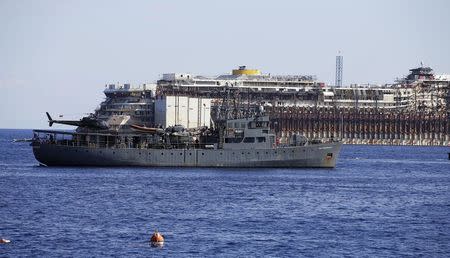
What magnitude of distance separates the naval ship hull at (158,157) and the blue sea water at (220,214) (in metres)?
6.41

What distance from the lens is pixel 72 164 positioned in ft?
379

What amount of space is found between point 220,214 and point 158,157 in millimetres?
47631

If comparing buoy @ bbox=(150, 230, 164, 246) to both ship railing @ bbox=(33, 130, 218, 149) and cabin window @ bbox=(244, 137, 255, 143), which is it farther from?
ship railing @ bbox=(33, 130, 218, 149)

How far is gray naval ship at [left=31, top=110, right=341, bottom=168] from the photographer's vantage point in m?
114

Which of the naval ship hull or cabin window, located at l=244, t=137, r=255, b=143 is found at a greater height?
cabin window, located at l=244, t=137, r=255, b=143

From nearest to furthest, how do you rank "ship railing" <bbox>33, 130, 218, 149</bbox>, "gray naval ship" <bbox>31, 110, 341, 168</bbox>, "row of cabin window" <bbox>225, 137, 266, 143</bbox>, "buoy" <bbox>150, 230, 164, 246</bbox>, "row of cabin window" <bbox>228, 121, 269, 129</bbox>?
1. "buoy" <bbox>150, 230, 164, 246</bbox>
2. "row of cabin window" <bbox>228, 121, 269, 129</bbox>
3. "row of cabin window" <bbox>225, 137, 266, 143</bbox>
4. "gray naval ship" <bbox>31, 110, 341, 168</bbox>
5. "ship railing" <bbox>33, 130, 218, 149</bbox>

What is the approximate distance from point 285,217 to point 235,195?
1509 cm

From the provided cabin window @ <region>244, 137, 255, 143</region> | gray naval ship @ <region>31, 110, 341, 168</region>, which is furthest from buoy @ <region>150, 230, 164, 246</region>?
cabin window @ <region>244, 137, 255, 143</region>

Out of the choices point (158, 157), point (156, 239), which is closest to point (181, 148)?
point (158, 157)

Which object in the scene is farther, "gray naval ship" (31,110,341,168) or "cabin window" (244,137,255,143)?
"gray naval ship" (31,110,341,168)

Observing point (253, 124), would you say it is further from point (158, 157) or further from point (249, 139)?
point (158, 157)

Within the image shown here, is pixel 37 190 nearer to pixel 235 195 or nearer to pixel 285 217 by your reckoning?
pixel 235 195

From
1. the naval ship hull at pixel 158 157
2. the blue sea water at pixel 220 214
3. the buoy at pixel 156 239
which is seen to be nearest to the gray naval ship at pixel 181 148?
the naval ship hull at pixel 158 157

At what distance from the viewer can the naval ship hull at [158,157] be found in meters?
115
